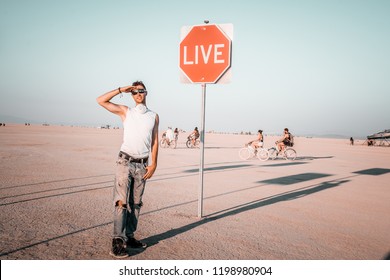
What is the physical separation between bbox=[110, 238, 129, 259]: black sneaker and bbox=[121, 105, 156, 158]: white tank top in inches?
42.4

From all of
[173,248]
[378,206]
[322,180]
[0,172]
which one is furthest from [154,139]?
[322,180]

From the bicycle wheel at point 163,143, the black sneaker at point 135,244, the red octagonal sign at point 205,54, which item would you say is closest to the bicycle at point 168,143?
the bicycle wheel at point 163,143

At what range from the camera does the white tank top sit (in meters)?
3.59

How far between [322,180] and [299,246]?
7.10 metres

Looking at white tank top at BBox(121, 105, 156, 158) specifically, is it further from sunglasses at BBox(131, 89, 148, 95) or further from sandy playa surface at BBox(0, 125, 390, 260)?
sandy playa surface at BBox(0, 125, 390, 260)

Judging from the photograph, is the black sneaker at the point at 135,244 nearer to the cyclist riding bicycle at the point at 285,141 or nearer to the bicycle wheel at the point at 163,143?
the cyclist riding bicycle at the point at 285,141

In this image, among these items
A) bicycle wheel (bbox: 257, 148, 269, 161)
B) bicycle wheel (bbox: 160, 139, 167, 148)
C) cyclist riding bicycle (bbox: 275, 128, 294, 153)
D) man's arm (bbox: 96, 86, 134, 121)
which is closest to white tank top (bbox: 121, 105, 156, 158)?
man's arm (bbox: 96, 86, 134, 121)

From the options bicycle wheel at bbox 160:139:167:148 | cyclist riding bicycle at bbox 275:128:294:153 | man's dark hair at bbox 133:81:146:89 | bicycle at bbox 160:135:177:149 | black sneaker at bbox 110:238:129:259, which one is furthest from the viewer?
bicycle wheel at bbox 160:139:167:148

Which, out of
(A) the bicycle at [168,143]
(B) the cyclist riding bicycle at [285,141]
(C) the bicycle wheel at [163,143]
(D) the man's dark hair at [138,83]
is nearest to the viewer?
(D) the man's dark hair at [138,83]

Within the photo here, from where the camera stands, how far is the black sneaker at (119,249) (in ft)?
11.3

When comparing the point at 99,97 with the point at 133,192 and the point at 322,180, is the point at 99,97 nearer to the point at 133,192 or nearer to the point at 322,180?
the point at 133,192

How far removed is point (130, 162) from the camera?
141 inches

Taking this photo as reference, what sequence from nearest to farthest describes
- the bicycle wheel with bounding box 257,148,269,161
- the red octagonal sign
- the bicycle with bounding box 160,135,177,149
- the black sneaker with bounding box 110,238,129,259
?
the black sneaker with bounding box 110,238,129,259
the red octagonal sign
the bicycle wheel with bounding box 257,148,269,161
the bicycle with bounding box 160,135,177,149

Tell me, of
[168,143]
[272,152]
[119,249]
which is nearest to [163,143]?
[168,143]
